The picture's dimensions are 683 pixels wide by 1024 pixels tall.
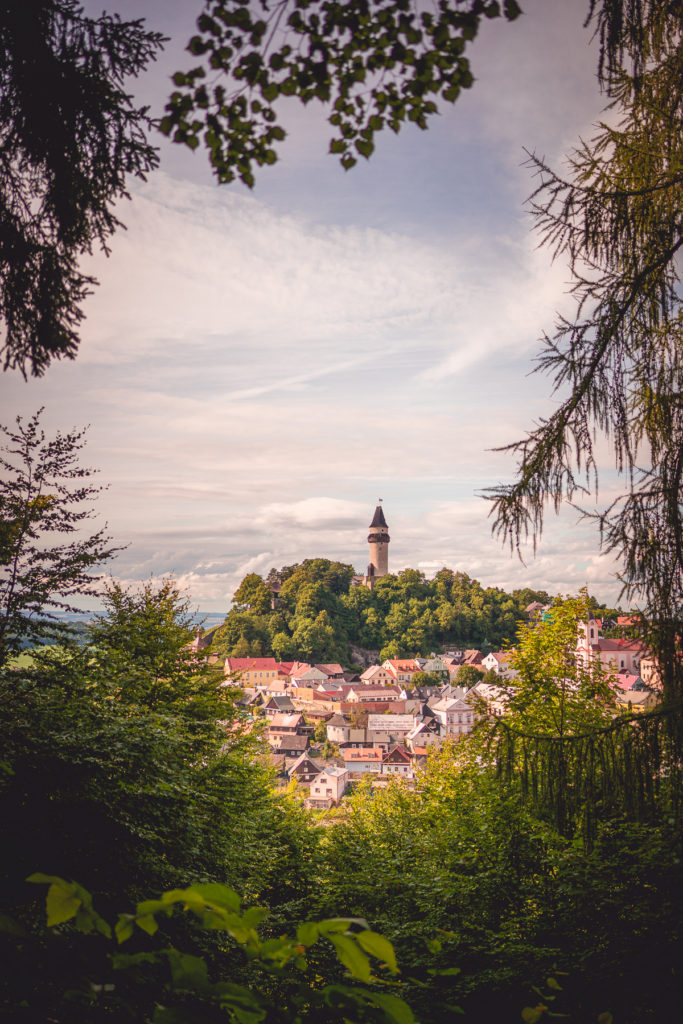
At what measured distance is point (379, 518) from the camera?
397ft

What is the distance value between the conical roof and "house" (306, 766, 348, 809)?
2771 inches

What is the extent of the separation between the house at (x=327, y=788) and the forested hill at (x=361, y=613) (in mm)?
37675

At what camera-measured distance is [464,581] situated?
333 ft

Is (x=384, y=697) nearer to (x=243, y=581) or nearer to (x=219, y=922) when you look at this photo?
(x=243, y=581)

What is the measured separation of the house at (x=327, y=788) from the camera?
50150 mm

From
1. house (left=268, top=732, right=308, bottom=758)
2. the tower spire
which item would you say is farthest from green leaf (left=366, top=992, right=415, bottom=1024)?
the tower spire

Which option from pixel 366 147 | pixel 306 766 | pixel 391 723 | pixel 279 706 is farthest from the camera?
pixel 279 706

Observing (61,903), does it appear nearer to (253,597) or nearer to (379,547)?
(253,597)

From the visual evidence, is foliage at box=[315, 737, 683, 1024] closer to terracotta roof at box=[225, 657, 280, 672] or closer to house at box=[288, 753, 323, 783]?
house at box=[288, 753, 323, 783]

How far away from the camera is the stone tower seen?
116 m

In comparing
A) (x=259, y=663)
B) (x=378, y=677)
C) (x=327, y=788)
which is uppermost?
(x=259, y=663)

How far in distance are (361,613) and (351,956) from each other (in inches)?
3931

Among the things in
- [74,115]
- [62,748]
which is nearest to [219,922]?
[74,115]

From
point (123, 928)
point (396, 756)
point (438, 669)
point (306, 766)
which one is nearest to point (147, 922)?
point (123, 928)
